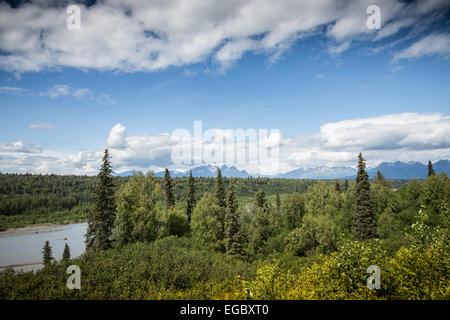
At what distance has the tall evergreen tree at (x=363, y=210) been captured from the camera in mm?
52406

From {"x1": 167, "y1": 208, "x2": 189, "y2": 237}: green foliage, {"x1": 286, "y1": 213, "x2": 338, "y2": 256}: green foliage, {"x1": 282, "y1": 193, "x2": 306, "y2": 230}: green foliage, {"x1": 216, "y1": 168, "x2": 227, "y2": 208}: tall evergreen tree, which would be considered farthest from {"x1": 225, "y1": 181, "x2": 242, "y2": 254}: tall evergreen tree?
{"x1": 282, "y1": 193, "x2": 306, "y2": 230}: green foliage

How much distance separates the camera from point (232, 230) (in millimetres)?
49000

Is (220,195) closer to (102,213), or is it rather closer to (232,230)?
(232,230)

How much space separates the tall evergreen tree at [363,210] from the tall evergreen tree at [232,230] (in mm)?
27635

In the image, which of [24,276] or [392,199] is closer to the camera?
[24,276]

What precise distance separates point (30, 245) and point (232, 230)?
284 ft

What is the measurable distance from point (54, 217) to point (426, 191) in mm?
186347

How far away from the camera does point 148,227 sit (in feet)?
130

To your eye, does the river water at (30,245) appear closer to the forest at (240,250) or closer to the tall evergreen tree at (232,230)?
the forest at (240,250)

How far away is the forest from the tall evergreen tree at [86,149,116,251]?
0.14 m

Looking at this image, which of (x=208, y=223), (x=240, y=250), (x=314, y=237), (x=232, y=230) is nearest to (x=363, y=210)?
(x=314, y=237)

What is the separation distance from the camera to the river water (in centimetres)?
7193
